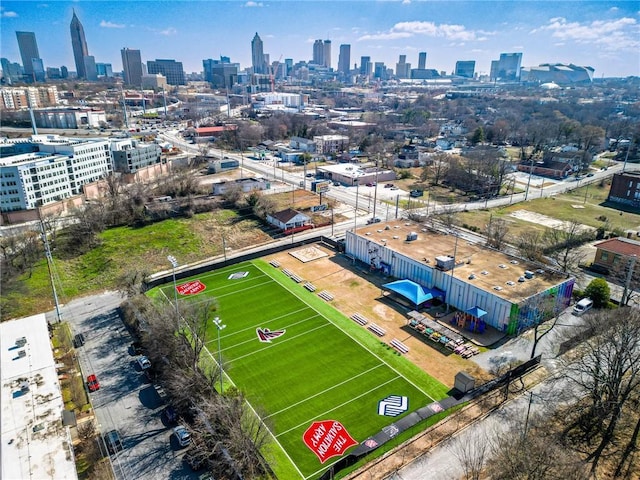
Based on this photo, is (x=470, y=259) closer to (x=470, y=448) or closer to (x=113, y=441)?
(x=470, y=448)

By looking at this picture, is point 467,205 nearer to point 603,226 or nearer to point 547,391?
point 603,226

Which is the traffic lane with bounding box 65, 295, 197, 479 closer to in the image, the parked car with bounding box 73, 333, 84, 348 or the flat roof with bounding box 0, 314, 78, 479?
the parked car with bounding box 73, 333, 84, 348

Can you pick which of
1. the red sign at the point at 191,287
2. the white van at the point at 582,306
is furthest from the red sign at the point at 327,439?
the white van at the point at 582,306

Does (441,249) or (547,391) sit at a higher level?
(441,249)

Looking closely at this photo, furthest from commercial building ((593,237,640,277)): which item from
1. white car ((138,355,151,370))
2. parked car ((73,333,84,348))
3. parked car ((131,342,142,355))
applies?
parked car ((73,333,84,348))

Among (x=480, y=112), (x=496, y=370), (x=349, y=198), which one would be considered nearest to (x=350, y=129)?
(x=349, y=198)

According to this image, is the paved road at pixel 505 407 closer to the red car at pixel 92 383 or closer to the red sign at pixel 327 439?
the red sign at pixel 327 439

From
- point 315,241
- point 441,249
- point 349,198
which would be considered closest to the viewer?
point 441,249

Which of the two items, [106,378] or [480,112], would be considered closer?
[106,378]

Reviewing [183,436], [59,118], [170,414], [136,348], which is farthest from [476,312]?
[59,118]
